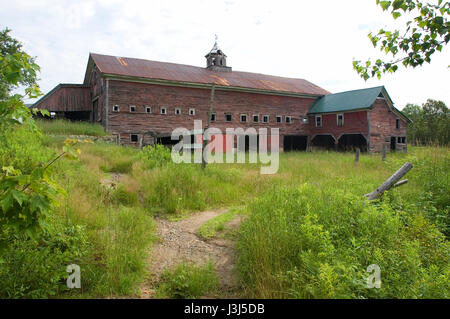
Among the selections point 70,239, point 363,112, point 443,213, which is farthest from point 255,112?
point 70,239

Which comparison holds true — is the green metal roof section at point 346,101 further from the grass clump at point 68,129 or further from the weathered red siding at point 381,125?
the grass clump at point 68,129

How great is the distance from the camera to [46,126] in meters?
17.9

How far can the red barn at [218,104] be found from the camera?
21.9 meters

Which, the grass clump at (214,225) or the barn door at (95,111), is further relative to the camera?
the barn door at (95,111)

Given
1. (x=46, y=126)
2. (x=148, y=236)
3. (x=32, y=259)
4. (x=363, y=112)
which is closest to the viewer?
(x=32, y=259)

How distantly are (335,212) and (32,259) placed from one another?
4598 mm

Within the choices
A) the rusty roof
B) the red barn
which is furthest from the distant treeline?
the rusty roof

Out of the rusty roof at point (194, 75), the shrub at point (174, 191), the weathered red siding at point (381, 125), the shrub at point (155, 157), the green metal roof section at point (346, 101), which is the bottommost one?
the shrub at point (174, 191)

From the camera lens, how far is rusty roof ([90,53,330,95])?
2241 cm

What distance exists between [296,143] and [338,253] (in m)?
28.5

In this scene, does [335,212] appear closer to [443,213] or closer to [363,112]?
[443,213]

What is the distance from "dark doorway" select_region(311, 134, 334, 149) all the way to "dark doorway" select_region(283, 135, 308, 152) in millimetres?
939

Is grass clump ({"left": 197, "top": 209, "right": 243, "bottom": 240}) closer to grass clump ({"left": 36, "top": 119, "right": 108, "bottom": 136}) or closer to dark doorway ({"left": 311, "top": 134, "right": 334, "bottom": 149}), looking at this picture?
grass clump ({"left": 36, "top": 119, "right": 108, "bottom": 136})

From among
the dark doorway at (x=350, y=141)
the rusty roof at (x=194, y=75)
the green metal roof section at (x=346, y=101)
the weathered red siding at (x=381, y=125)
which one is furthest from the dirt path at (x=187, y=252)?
the dark doorway at (x=350, y=141)
